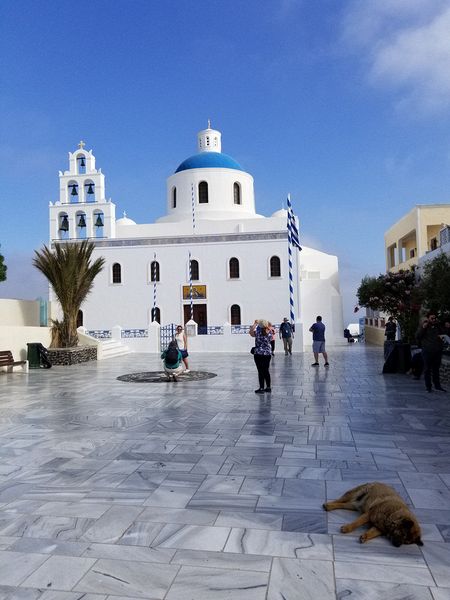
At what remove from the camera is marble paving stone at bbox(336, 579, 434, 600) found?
2.56m

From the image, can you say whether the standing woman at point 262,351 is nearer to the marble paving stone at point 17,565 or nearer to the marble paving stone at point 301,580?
the marble paving stone at point 301,580

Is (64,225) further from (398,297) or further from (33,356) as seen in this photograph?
(398,297)

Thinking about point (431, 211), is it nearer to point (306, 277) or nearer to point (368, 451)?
point (306, 277)

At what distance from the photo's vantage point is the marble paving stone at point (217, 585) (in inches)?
102

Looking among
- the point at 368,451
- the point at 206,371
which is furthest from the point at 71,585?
the point at 206,371

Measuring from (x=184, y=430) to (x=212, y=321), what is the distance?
2315 cm

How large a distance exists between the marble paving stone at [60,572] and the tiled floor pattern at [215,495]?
11mm

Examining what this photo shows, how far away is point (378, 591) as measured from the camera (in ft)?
8.58

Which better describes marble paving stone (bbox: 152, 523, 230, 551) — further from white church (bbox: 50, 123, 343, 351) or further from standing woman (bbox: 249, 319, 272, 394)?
white church (bbox: 50, 123, 343, 351)

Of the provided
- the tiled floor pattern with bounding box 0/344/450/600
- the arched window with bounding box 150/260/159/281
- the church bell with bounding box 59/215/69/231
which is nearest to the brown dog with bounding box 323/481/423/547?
the tiled floor pattern with bounding box 0/344/450/600

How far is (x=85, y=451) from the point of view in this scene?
549cm

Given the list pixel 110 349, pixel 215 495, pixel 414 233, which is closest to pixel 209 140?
pixel 414 233

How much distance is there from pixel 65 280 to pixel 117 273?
495 inches

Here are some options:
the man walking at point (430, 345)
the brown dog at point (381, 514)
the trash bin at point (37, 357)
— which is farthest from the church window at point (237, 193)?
the brown dog at point (381, 514)
